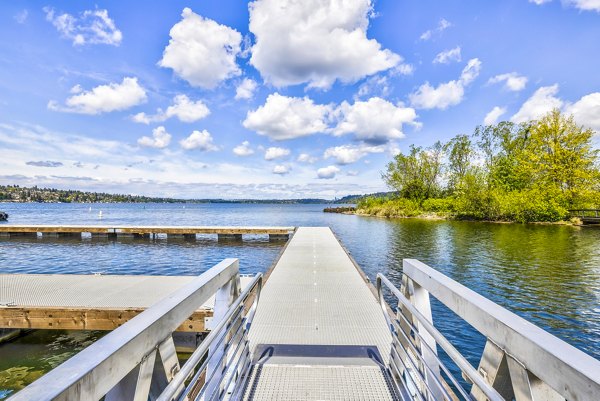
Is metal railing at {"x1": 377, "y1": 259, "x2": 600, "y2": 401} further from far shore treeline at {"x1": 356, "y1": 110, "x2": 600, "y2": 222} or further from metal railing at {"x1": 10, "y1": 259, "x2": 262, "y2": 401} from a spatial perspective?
far shore treeline at {"x1": 356, "y1": 110, "x2": 600, "y2": 222}

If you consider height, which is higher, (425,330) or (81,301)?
(425,330)

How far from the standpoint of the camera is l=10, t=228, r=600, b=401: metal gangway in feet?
3.37

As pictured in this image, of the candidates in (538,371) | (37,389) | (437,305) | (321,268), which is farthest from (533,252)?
(37,389)

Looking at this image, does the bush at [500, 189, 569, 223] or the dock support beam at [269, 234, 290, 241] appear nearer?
the dock support beam at [269, 234, 290, 241]

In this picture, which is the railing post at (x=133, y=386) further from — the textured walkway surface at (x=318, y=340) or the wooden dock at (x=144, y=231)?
the wooden dock at (x=144, y=231)

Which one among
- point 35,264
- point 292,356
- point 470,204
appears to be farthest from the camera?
point 470,204

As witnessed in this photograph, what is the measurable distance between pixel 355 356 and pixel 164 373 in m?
2.79

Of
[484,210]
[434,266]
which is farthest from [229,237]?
[484,210]

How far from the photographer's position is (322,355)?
3.75m

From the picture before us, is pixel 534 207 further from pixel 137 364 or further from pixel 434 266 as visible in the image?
pixel 137 364

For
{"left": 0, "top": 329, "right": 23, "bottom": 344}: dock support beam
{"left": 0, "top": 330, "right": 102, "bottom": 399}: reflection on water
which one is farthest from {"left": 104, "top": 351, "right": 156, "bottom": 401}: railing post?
{"left": 0, "top": 329, "right": 23, "bottom": 344}: dock support beam

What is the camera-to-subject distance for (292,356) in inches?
145

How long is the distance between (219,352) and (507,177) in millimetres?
48856

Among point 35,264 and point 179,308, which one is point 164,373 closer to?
point 179,308
